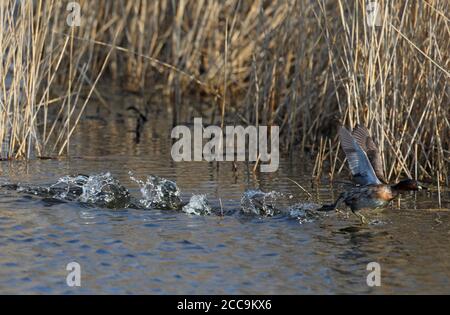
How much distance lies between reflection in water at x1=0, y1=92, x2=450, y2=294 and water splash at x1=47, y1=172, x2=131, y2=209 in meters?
0.01

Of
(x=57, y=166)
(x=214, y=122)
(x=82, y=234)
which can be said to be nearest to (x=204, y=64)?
(x=214, y=122)

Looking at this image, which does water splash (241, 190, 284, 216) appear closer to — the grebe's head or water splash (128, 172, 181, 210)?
water splash (128, 172, 181, 210)

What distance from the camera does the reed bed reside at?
7.22 meters

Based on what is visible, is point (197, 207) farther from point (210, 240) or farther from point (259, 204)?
point (210, 240)

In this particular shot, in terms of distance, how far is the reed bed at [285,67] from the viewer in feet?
23.7

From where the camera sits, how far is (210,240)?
5.86 meters

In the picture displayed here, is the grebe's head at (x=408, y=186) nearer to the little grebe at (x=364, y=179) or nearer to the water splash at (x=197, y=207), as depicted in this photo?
the little grebe at (x=364, y=179)

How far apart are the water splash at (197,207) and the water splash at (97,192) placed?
45 centimetres

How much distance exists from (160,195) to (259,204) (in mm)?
707

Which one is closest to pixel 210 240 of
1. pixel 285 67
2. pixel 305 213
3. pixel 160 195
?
pixel 305 213

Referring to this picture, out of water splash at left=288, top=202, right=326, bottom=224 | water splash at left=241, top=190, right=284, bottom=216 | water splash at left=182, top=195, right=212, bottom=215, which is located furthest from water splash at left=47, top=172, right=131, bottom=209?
water splash at left=288, top=202, right=326, bottom=224

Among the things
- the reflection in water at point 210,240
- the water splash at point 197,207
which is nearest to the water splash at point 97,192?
the reflection in water at point 210,240

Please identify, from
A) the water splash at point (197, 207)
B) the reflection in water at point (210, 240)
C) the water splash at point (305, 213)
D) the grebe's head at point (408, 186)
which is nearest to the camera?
the reflection in water at point (210, 240)
